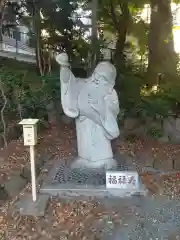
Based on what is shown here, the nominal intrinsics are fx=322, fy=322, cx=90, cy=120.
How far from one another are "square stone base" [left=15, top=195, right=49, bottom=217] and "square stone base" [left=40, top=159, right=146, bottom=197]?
207 mm

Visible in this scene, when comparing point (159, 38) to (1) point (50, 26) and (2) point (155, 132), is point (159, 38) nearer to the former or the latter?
(1) point (50, 26)

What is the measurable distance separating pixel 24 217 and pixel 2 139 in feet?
8.31

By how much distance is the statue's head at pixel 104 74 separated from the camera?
479cm

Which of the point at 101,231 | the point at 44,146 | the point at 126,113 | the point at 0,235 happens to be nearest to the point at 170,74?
the point at 126,113

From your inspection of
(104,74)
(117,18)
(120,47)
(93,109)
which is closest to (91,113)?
(93,109)

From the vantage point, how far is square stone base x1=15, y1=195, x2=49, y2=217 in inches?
157

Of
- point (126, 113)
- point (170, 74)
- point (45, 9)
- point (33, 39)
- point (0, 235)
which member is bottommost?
point (0, 235)

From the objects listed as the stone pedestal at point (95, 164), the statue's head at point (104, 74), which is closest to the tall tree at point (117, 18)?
the statue's head at point (104, 74)

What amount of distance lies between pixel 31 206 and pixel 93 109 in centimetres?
170

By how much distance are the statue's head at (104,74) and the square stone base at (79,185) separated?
4.54 ft

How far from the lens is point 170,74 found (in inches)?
277

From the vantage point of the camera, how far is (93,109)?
491 centimetres

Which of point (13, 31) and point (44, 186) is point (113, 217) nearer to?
point (44, 186)

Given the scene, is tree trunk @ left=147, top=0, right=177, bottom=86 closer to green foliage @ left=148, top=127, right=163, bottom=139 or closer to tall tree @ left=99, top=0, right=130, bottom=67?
tall tree @ left=99, top=0, right=130, bottom=67
